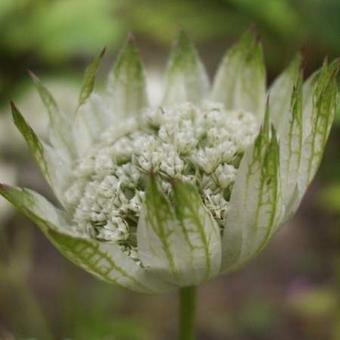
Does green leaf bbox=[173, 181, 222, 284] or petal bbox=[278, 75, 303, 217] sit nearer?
green leaf bbox=[173, 181, 222, 284]

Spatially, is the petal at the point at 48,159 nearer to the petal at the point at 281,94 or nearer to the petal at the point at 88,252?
the petal at the point at 88,252

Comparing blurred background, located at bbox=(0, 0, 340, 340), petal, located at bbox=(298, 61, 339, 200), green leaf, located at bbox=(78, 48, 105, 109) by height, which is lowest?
blurred background, located at bbox=(0, 0, 340, 340)

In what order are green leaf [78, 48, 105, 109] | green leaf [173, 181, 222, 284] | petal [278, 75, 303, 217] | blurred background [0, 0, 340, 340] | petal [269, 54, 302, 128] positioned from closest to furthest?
green leaf [173, 181, 222, 284] < petal [278, 75, 303, 217] < green leaf [78, 48, 105, 109] < petal [269, 54, 302, 128] < blurred background [0, 0, 340, 340]

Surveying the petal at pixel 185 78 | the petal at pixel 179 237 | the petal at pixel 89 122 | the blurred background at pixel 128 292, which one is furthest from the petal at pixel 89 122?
the blurred background at pixel 128 292

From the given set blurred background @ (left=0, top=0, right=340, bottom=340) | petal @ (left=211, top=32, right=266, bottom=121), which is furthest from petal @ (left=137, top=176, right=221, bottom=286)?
blurred background @ (left=0, top=0, right=340, bottom=340)

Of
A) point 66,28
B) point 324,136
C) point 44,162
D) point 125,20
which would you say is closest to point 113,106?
point 44,162

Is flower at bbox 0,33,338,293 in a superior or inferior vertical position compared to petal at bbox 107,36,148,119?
inferior

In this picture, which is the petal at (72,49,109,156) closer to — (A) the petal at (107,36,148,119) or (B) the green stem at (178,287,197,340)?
(A) the petal at (107,36,148,119)
